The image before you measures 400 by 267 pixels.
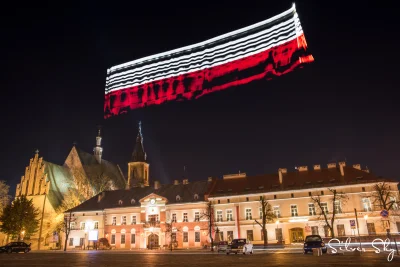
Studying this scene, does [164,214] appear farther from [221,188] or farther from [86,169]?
[86,169]

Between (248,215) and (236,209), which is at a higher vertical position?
(236,209)

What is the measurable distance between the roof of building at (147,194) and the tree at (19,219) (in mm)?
8612

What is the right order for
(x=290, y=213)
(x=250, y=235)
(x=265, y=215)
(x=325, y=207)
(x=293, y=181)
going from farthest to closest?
1. (x=293, y=181)
2. (x=250, y=235)
3. (x=290, y=213)
4. (x=325, y=207)
5. (x=265, y=215)

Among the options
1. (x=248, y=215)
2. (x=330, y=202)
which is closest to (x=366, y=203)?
(x=330, y=202)

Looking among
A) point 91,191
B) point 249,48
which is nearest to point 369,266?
point 249,48

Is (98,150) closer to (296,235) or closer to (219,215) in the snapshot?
(219,215)

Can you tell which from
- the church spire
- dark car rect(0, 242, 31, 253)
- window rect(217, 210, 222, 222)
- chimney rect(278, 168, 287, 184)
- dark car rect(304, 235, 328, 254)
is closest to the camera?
dark car rect(304, 235, 328, 254)

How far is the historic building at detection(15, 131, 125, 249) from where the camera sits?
74.7 meters

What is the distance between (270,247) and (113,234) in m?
33.4

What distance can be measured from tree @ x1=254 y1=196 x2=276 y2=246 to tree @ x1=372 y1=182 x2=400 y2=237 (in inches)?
562

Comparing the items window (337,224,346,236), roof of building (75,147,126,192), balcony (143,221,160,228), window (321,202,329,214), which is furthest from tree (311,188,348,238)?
roof of building (75,147,126,192)

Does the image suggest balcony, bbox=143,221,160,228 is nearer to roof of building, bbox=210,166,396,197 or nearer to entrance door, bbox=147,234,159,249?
entrance door, bbox=147,234,159,249

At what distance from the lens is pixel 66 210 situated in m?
72.6

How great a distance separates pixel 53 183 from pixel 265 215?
164 feet
